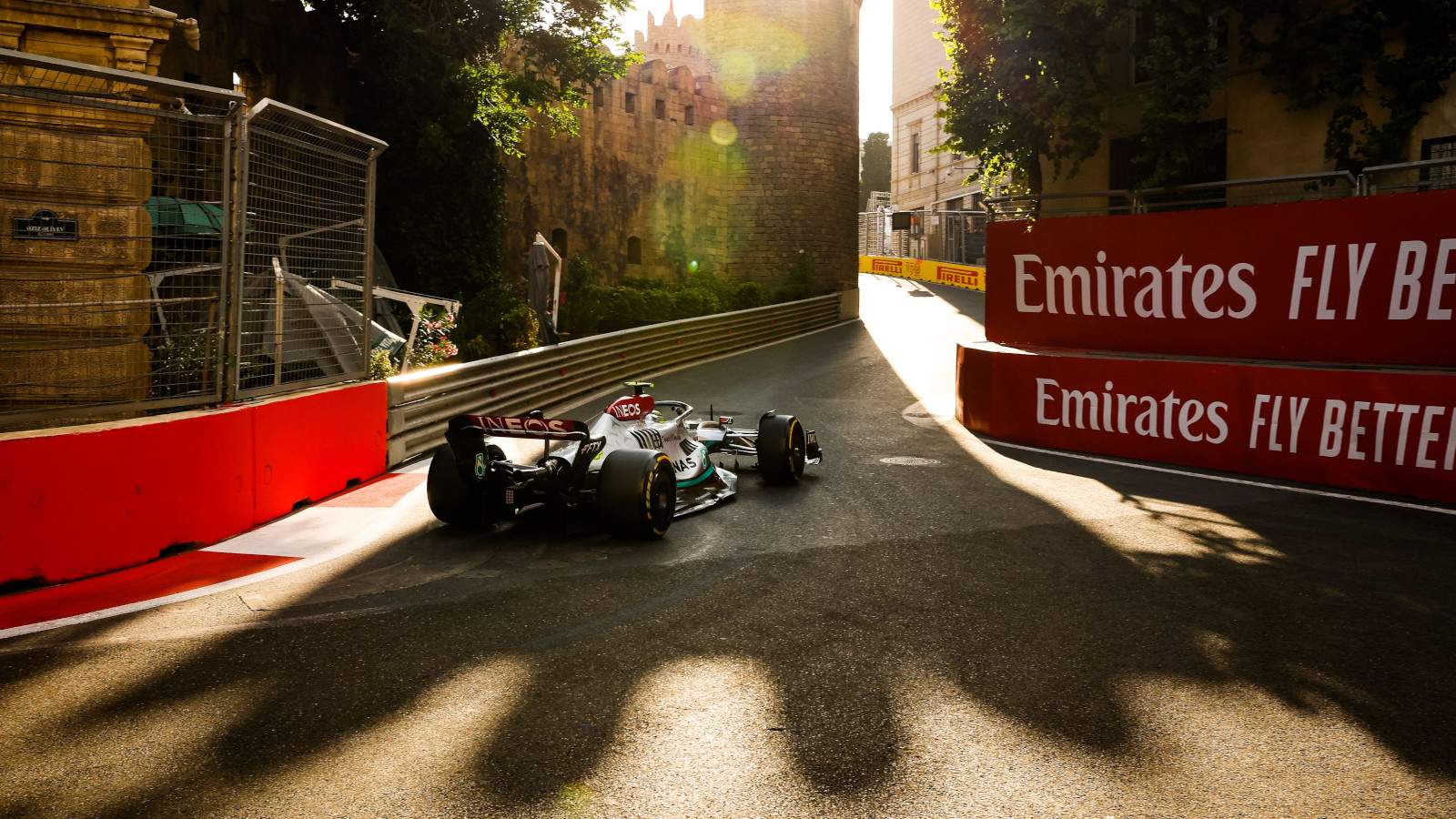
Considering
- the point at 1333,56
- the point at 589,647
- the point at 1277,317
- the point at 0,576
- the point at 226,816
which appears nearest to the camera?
the point at 226,816

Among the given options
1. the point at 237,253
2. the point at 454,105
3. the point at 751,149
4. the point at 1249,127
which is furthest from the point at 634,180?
the point at 237,253

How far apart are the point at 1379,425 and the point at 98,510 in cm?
971

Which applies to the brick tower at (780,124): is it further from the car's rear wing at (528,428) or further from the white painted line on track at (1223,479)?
the car's rear wing at (528,428)

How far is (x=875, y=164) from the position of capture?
103 meters

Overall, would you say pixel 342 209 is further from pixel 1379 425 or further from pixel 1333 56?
pixel 1333 56

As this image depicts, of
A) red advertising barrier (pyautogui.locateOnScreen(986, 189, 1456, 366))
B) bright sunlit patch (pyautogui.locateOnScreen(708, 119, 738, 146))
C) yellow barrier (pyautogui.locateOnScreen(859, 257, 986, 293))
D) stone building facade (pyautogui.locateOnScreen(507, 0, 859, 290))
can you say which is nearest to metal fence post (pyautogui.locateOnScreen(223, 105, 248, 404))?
red advertising barrier (pyautogui.locateOnScreen(986, 189, 1456, 366))

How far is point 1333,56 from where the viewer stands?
53.2ft

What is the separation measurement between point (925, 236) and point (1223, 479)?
42.8 m

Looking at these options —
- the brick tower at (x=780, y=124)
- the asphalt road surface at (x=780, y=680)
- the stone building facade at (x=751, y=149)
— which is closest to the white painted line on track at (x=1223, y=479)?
the asphalt road surface at (x=780, y=680)

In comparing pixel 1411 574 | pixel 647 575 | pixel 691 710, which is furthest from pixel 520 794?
pixel 1411 574

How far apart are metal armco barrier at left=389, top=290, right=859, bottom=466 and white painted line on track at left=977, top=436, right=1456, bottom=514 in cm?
596

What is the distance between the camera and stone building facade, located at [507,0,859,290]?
3325 centimetres

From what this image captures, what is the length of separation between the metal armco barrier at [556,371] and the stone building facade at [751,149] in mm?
7077

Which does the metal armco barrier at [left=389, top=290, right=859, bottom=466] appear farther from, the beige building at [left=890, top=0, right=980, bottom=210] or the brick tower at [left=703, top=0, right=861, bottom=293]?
the beige building at [left=890, top=0, right=980, bottom=210]
